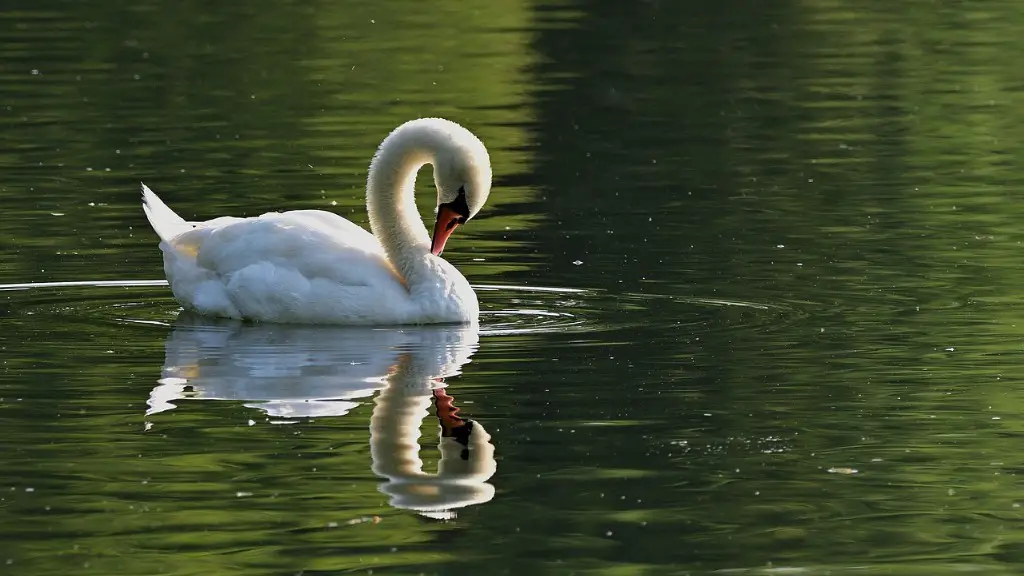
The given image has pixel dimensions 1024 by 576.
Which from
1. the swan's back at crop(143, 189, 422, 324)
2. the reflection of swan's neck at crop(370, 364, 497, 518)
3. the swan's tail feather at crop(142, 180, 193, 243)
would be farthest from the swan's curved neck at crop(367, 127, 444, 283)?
the reflection of swan's neck at crop(370, 364, 497, 518)

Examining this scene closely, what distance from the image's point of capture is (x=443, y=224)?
1330cm

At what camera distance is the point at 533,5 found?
148 feet

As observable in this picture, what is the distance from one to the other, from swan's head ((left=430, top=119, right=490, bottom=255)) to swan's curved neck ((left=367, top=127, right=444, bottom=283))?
0.29 meters

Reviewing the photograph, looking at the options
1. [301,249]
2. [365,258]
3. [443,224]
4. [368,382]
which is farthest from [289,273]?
[368,382]

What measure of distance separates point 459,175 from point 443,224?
0.40 metres

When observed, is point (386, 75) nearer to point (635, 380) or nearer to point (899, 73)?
point (899, 73)

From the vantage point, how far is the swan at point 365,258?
1315cm

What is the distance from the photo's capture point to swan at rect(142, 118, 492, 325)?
43.1 feet

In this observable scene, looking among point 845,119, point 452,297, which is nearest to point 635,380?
point 452,297

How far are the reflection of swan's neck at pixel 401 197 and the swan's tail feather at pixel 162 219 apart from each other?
1.50 meters

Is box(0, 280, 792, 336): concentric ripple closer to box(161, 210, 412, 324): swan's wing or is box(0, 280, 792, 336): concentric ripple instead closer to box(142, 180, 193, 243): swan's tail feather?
box(161, 210, 412, 324): swan's wing

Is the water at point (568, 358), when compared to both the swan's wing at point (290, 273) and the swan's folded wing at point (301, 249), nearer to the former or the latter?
the swan's wing at point (290, 273)

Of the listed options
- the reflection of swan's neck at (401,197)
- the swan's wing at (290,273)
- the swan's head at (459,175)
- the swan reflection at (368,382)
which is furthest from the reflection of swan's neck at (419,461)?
the reflection of swan's neck at (401,197)

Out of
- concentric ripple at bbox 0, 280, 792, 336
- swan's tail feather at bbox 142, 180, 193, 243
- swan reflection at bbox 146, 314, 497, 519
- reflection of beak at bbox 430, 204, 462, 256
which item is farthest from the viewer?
swan's tail feather at bbox 142, 180, 193, 243
